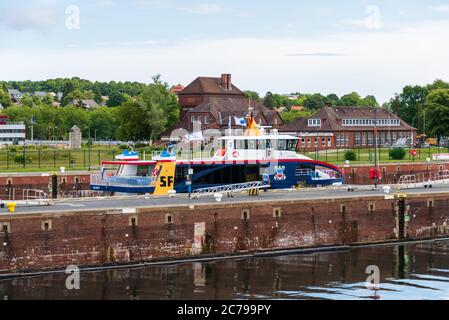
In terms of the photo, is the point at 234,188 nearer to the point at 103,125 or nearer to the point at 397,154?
the point at 397,154

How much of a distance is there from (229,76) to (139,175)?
73.7 m

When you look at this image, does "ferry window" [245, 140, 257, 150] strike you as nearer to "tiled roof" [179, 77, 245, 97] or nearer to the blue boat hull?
the blue boat hull

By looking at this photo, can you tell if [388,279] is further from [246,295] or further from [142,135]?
[142,135]

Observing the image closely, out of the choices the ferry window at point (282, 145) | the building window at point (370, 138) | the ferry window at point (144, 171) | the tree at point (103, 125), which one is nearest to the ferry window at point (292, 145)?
the ferry window at point (282, 145)

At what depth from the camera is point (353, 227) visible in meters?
57.4

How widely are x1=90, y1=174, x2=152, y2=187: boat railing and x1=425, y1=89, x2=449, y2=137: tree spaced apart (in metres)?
80.5

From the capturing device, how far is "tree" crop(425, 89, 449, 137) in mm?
136000

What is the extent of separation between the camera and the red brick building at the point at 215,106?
394 ft

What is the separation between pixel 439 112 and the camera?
449ft

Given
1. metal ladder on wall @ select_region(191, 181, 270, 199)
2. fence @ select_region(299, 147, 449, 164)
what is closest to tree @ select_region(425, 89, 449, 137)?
fence @ select_region(299, 147, 449, 164)

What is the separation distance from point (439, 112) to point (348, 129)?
66.5ft

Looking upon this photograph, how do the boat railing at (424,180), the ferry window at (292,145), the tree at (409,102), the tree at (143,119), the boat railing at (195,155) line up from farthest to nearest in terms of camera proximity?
the tree at (409,102), the tree at (143,119), the ferry window at (292,145), the boat railing at (424,180), the boat railing at (195,155)

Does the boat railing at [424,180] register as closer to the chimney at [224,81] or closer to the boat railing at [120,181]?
the boat railing at [120,181]

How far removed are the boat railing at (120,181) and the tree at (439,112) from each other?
80524 mm
